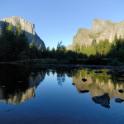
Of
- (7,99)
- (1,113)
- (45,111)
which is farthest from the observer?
(7,99)

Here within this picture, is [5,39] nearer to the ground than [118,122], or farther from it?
farther from it

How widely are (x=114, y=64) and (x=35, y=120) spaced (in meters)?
83.8

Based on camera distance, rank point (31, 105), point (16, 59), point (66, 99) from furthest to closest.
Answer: point (16, 59)
point (66, 99)
point (31, 105)

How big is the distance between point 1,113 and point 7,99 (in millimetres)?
4829

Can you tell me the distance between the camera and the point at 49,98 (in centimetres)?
2228

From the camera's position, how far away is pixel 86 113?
1695 centimetres

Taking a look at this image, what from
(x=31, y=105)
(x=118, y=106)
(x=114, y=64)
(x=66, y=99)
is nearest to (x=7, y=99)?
(x=31, y=105)

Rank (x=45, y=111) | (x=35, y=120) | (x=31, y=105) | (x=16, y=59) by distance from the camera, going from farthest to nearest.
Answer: (x=16, y=59) < (x=31, y=105) < (x=45, y=111) < (x=35, y=120)

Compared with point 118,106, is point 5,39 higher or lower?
higher

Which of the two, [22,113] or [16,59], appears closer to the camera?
[22,113]

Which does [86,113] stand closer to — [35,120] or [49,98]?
[35,120]

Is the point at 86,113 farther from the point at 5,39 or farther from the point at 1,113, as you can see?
the point at 5,39

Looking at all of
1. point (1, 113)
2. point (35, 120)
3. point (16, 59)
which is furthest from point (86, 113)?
point (16, 59)

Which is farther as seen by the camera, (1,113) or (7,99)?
(7,99)
